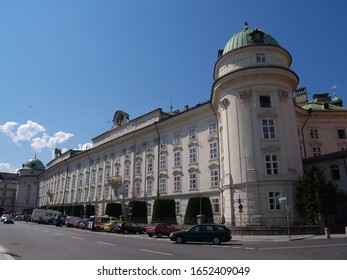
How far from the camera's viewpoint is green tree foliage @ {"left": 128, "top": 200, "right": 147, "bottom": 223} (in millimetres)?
43312

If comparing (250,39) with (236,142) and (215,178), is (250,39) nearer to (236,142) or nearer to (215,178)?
(236,142)

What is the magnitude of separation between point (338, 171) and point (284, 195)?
7.05 meters

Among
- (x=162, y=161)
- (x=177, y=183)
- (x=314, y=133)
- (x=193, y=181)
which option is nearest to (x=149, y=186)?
(x=162, y=161)

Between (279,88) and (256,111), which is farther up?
(279,88)

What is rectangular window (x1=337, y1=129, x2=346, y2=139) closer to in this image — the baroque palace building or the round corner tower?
the baroque palace building

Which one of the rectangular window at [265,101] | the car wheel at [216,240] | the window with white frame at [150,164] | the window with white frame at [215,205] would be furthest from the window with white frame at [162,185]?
the car wheel at [216,240]

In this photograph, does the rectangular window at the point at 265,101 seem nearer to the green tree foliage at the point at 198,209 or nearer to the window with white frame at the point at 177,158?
the green tree foliage at the point at 198,209

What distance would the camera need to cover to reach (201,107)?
40.0 metres

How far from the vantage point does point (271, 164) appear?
29844 millimetres

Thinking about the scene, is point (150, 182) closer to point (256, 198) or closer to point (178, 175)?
point (178, 175)

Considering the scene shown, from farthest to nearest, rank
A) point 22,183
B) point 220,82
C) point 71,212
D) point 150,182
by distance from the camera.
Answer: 1. point 22,183
2. point 71,212
3. point 150,182
4. point 220,82

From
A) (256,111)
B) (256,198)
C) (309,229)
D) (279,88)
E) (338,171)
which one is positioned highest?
(279,88)

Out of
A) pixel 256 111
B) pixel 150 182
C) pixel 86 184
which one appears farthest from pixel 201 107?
pixel 86 184

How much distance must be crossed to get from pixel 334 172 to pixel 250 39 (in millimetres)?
17545
